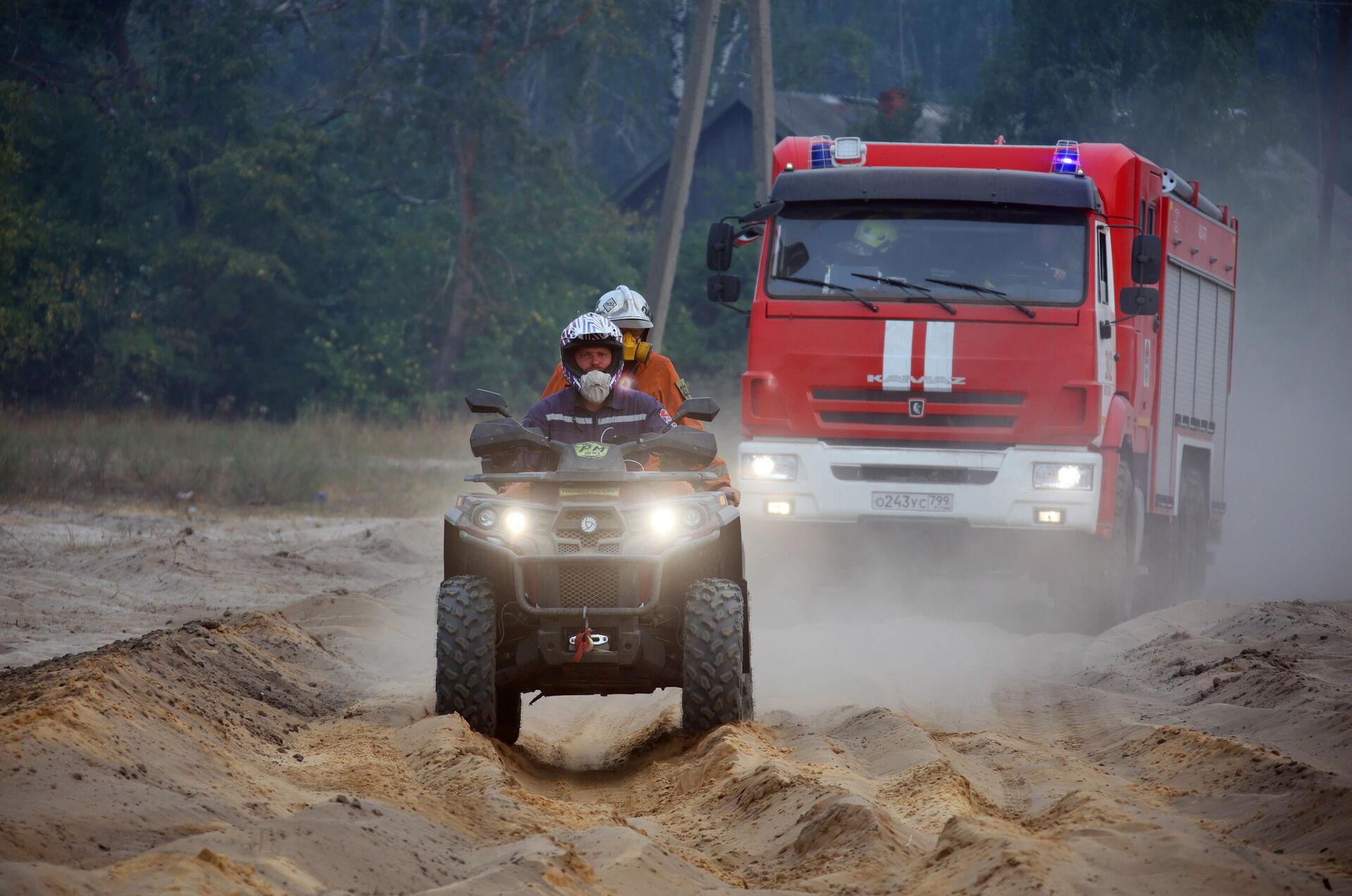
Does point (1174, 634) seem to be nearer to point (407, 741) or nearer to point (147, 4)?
point (407, 741)

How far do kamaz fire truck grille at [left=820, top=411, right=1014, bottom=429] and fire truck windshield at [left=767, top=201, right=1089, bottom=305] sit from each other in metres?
0.84

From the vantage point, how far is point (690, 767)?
24.4ft

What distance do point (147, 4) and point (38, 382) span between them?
8470mm

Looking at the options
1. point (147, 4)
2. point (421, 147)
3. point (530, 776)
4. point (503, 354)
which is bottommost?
point (530, 776)

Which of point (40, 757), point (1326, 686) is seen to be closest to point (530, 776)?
point (40, 757)

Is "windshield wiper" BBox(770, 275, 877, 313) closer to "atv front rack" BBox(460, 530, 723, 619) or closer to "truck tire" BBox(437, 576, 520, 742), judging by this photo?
"atv front rack" BBox(460, 530, 723, 619)

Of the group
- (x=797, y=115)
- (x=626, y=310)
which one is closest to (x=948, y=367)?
(x=626, y=310)

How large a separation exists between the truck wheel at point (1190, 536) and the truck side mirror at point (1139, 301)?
13.4 ft

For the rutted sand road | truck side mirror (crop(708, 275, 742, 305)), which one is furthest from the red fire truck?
the rutted sand road

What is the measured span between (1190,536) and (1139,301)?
5187mm

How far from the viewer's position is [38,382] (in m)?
31.6

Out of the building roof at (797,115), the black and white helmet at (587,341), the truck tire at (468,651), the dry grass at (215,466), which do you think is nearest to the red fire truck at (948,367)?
the black and white helmet at (587,341)

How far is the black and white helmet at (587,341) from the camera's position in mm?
8219

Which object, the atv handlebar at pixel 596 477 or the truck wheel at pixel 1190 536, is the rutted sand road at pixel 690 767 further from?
the truck wheel at pixel 1190 536
